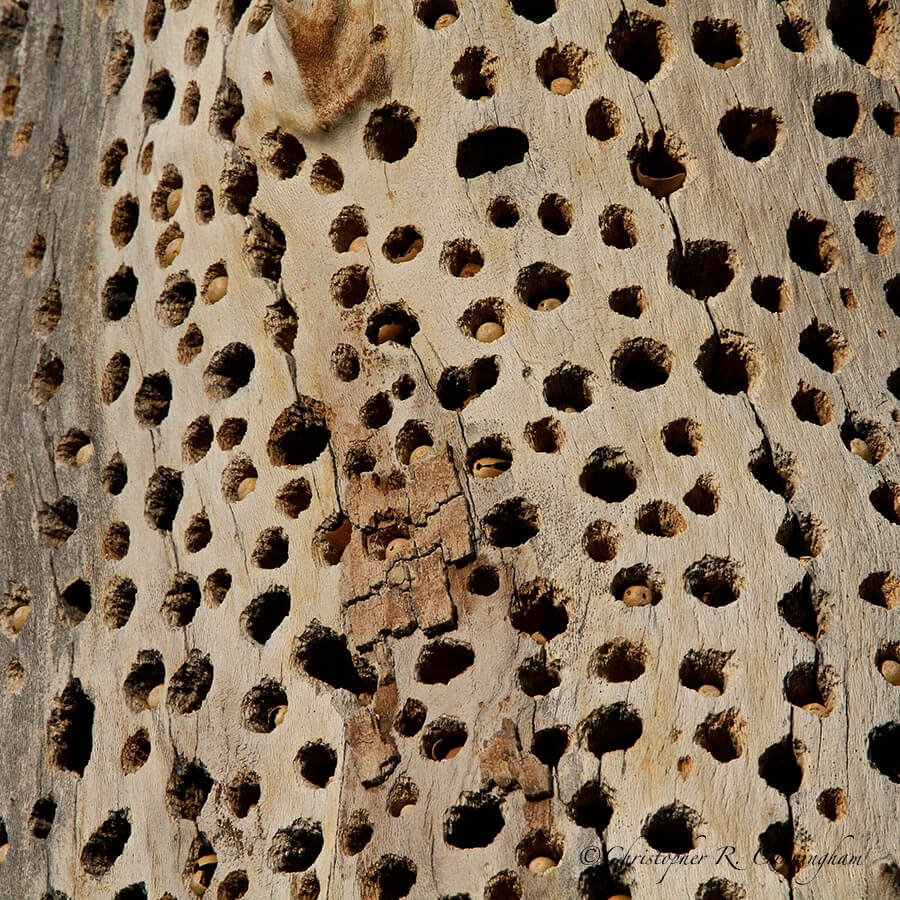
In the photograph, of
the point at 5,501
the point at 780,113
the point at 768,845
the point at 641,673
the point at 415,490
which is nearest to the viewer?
the point at 768,845

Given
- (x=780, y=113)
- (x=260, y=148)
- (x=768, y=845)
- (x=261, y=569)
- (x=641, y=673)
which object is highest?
(x=260, y=148)

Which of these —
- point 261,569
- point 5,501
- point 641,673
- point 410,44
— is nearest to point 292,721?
point 261,569

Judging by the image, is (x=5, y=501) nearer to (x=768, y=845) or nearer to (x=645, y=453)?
(x=645, y=453)

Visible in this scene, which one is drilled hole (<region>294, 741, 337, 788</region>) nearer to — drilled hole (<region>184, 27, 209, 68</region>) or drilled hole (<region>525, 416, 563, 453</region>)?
drilled hole (<region>525, 416, 563, 453</region>)

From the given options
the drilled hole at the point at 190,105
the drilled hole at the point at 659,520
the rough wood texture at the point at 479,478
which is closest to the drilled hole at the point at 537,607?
the rough wood texture at the point at 479,478

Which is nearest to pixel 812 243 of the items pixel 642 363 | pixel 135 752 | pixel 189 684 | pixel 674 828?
pixel 642 363

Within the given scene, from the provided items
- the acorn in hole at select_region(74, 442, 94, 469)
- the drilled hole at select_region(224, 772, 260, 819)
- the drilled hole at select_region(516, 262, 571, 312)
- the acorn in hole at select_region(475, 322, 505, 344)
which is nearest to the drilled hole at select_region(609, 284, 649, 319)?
the drilled hole at select_region(516, 262, 571, 312)
